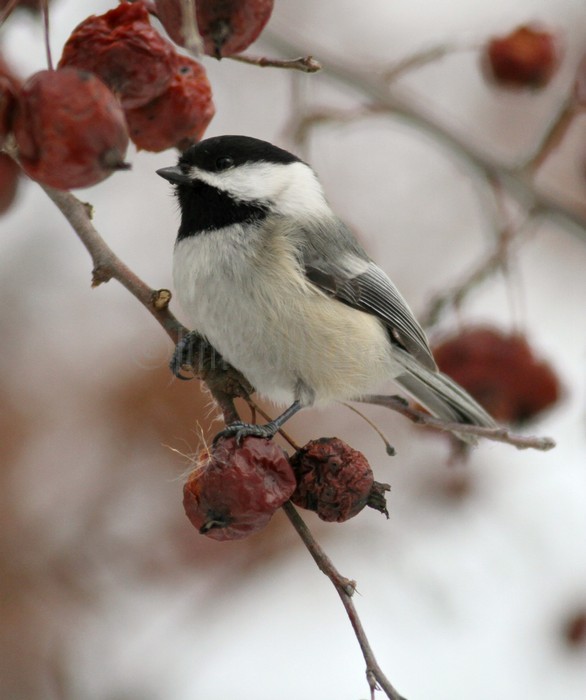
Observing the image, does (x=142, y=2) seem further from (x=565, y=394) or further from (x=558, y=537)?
(x=558, y=537)

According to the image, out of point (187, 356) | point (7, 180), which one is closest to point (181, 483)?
point (187, 356)

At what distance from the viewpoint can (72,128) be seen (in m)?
0.80

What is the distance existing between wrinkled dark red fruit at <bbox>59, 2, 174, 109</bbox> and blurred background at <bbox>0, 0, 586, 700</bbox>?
0.99ft

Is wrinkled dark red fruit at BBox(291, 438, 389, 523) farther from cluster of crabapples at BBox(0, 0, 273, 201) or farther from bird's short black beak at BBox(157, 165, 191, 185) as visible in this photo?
bird's short black beak at BBox(157, 165, 191, 185)

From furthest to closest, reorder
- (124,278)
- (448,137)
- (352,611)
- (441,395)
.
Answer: (441,395)
(448,137)
(124,278)
(352,611)

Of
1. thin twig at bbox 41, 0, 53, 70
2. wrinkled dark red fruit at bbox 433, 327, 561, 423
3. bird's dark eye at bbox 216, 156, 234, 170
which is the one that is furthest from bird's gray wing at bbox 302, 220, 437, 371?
thin twig at bbox 41, 0, 53, 70

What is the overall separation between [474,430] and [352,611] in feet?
1.30

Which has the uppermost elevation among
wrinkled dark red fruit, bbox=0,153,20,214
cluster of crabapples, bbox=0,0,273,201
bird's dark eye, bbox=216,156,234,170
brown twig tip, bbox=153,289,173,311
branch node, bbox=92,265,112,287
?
cluster of crabapples, bbox=0,0,273,201

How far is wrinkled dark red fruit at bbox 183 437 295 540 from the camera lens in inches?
40.2

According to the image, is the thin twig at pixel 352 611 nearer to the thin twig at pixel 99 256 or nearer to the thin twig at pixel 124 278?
the thin twig at pixel 124 278

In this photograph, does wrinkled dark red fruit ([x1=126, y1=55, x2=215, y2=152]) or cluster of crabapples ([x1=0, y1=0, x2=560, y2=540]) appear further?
wrinkled dark red fruit ([x1=126, y1=55, x2=215, y2=152])

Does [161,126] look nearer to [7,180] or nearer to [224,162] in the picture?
[7,180]

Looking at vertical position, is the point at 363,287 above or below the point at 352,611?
below

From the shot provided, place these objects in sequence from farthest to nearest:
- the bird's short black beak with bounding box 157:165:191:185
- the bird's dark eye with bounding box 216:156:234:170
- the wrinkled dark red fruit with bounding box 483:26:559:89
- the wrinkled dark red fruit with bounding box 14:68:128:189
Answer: the wrinkled dark red fruit with bounding box 483:26:559:89 → the bird's dark eye with bounding box 216:156:234:170 → the bird's short black beak with bounding box 157:165:191:185 → the wrinkled dark red fruit with bounding box 14:68:128:189
